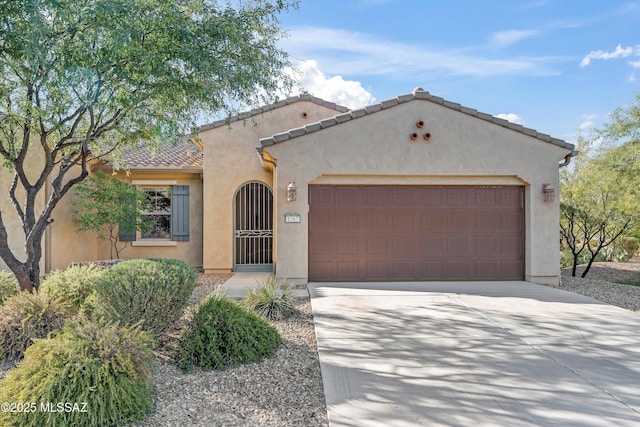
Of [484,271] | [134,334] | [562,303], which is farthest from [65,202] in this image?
[562,303]

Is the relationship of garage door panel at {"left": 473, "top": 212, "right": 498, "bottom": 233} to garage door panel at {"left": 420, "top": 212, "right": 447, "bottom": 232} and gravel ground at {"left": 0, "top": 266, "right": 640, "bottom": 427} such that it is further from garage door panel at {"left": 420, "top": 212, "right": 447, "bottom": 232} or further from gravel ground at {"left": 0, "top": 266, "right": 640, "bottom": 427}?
gravel ground at {"left": 0, "top": 266, "right": 640, "bottom": 427}

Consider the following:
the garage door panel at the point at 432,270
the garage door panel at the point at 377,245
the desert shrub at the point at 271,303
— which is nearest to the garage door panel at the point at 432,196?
the garage door panel at the point at 377,245

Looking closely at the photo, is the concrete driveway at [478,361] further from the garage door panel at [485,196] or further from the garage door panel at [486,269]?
the garage door panel at [485,196]

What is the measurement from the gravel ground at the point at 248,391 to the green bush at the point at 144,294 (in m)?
0.46

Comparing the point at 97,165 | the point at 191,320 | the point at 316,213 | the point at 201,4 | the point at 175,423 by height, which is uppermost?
the point at 201,4

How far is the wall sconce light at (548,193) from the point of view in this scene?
10172 millimetres

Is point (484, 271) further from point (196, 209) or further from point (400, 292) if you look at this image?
point (196, 209)

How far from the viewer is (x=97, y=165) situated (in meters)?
13.0

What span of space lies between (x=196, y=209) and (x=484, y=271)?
28.9 ft

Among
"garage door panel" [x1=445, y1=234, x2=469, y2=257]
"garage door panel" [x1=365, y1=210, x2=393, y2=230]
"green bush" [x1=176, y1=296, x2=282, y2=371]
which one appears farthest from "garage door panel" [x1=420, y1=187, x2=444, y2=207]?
"green bush" [x1=176, y1=296, x2=282, y2=371]

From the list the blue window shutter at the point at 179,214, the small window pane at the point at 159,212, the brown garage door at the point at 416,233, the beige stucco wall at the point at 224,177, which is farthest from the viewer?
the small window pane at the point at 159,212

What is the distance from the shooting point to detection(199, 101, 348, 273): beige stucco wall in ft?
41.1

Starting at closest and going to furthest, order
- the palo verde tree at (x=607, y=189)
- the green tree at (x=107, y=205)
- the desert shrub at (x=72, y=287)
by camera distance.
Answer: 1. the desert shrub at (x=72, y=287)
2. the palo verde tree at (x=607, y=189)
3. the green tree at (x=107, y=205)

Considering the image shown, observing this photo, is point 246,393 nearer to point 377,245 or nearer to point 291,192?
point 291,192
